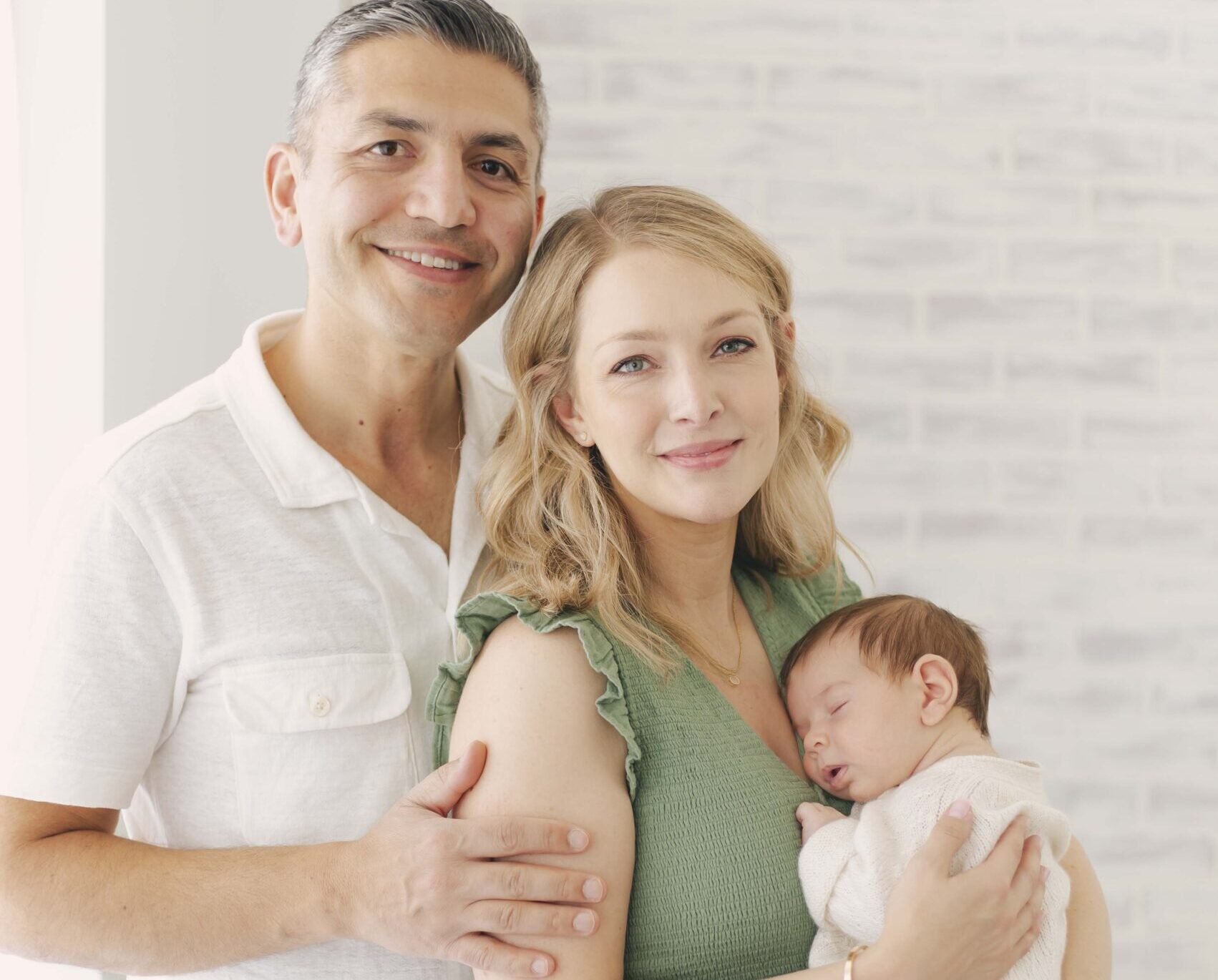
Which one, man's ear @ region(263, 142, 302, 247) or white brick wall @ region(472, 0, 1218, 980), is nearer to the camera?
man's ear @ region(263, 142, 302, 247)

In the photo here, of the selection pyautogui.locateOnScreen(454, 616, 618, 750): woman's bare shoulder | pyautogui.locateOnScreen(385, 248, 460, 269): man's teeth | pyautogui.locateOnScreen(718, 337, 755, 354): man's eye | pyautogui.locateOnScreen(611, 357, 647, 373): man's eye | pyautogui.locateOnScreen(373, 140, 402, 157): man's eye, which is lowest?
pyautogui.locateOnScreen(454, 616, 618, 750): woman's bare shoulder

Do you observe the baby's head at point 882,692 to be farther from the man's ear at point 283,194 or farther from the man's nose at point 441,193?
the man's ear at point 283,194

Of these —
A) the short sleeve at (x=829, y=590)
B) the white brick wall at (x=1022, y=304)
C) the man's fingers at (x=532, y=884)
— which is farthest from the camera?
the white brick wall at (x=1022, y=304)

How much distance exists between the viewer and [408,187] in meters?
1.65

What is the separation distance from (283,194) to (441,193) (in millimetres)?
304

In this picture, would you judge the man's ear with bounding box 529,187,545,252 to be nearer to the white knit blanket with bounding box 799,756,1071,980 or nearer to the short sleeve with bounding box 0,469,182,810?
the short sleeve with bounding box 0,469,182,810

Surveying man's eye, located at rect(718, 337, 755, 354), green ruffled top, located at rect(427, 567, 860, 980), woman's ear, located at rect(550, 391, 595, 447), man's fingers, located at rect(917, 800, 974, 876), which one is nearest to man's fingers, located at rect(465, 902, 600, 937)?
green ruffled top, located at rect(427, 567, 860, 980)

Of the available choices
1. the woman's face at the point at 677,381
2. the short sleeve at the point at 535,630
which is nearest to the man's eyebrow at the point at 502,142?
the woman's face at the point at 677,381

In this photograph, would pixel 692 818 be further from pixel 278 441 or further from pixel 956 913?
pixel 278 441

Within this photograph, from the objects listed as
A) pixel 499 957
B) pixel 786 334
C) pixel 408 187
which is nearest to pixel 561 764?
pixel 499 957

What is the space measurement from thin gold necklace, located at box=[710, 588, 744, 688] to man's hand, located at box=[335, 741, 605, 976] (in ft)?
1.20

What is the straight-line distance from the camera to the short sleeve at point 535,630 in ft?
4.52

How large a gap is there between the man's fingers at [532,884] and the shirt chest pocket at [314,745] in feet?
0.96

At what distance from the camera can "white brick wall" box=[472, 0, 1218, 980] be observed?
2.41 metres
